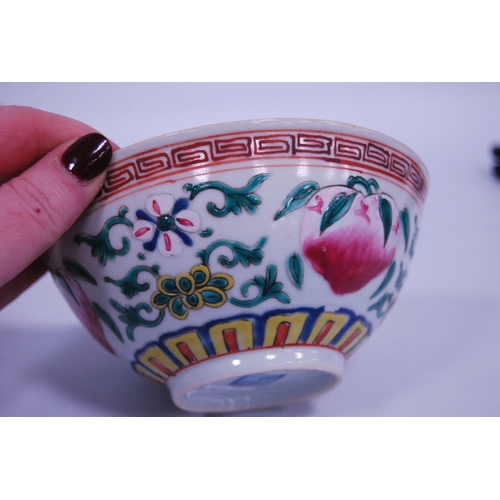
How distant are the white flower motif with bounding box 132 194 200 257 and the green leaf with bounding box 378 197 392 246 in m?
0.17

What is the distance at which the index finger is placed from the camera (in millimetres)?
638

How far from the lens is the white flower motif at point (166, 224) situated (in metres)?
0.43

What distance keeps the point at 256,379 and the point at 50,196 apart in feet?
0.96

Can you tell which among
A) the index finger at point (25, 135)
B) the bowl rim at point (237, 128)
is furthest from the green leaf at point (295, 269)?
the index finger at point (25, 135)

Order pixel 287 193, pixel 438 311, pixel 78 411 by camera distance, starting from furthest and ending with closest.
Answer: pixel 438 311, pixel 78 411, pixel 287 193

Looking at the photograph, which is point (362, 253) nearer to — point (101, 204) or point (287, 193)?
point (287, 193)

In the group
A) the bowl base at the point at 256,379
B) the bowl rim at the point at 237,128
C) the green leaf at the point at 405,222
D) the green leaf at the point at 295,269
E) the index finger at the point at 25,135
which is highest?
the index finger at the point at 25,135

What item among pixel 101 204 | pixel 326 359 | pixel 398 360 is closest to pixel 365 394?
pixel 398 360

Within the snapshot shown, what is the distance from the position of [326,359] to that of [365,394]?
21 cm

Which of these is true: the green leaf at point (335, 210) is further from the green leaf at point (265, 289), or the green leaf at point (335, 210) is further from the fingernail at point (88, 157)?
the fingernail at point (88, 157)

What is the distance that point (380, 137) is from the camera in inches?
18.5

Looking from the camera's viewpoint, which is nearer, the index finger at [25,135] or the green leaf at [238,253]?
the green leaf at [238,253]

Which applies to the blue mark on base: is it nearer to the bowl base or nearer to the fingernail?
the bowl base

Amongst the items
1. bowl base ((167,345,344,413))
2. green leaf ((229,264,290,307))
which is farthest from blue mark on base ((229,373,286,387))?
green leaf ((229,264,290,307))
